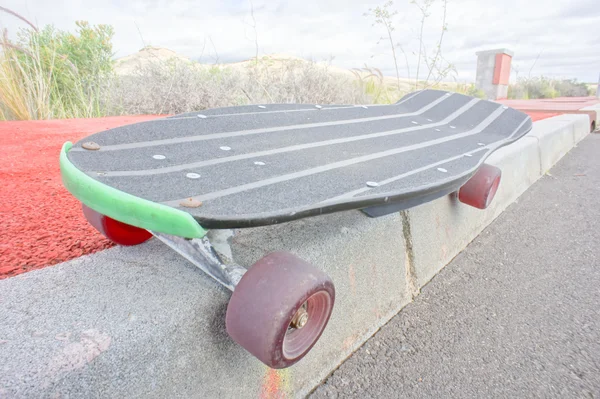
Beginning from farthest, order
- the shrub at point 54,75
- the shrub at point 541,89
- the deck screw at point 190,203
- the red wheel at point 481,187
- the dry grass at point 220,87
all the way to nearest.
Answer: the shrub at point 541,89
the dry grass at point 220,87
the shrub at point 54,75
the red wheel at point 481,187
the deck screw at point 190,203

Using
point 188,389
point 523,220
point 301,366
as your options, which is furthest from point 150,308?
point 523,220

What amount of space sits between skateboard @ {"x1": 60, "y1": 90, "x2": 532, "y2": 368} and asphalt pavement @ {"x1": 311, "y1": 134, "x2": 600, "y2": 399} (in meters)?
0.35

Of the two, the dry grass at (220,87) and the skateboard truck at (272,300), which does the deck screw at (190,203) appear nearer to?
the skateboard truck at (272,300)

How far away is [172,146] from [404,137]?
100 centimetres

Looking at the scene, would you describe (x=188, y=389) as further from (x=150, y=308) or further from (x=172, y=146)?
(x=172, y=146)

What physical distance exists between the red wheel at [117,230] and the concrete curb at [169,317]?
3 centimetres

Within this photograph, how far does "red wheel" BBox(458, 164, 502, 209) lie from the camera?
1.61 meters

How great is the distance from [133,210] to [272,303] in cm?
32

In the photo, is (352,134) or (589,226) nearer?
(352,134)

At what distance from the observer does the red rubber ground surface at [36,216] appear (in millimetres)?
1133

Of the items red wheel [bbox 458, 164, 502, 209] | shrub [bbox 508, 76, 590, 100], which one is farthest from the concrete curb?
shrub [bbox 508, 76, 590, 100]

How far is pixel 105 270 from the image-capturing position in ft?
2.94

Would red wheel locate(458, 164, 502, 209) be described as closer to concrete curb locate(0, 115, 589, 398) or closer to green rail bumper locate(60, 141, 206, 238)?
concrete curb locate(0, 115, 589, 398)

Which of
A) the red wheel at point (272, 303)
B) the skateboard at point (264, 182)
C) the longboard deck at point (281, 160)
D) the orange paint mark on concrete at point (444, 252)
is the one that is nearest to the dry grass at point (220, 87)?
the longboard deck at point (281, 160)
